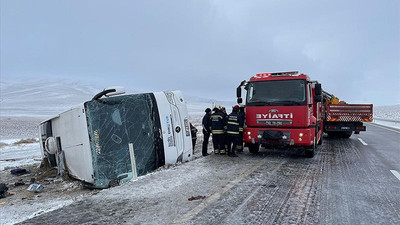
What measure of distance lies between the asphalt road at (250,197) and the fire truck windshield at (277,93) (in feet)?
5.95

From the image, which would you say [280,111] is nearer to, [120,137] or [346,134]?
[120,137]

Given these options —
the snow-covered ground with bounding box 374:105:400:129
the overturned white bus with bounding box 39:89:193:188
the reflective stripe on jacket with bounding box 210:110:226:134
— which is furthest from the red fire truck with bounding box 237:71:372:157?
the snow-covered ground with bounding box 374:105:400:129

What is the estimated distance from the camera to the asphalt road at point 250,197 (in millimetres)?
3744

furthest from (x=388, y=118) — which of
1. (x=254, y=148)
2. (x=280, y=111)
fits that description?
(x=280, y=111)

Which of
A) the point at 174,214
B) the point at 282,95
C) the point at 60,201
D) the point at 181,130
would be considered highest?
the point at 282,95

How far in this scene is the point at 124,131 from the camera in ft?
22.3

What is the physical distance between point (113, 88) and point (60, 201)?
2796mm

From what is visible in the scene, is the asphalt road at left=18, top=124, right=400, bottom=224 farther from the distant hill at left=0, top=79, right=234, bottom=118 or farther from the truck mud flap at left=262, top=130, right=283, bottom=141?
the distant hill at left=0, top=79, right=234, bottom=118

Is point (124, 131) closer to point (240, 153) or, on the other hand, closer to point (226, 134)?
point (226, 134)

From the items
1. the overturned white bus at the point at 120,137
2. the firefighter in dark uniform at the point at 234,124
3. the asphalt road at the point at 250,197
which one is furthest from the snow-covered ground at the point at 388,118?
the overturned white bus at the point at 120,137

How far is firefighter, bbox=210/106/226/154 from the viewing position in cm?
893

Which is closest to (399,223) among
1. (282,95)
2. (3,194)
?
(282,95)

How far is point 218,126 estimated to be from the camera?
8953mm

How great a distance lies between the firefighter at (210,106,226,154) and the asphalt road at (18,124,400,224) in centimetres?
166
